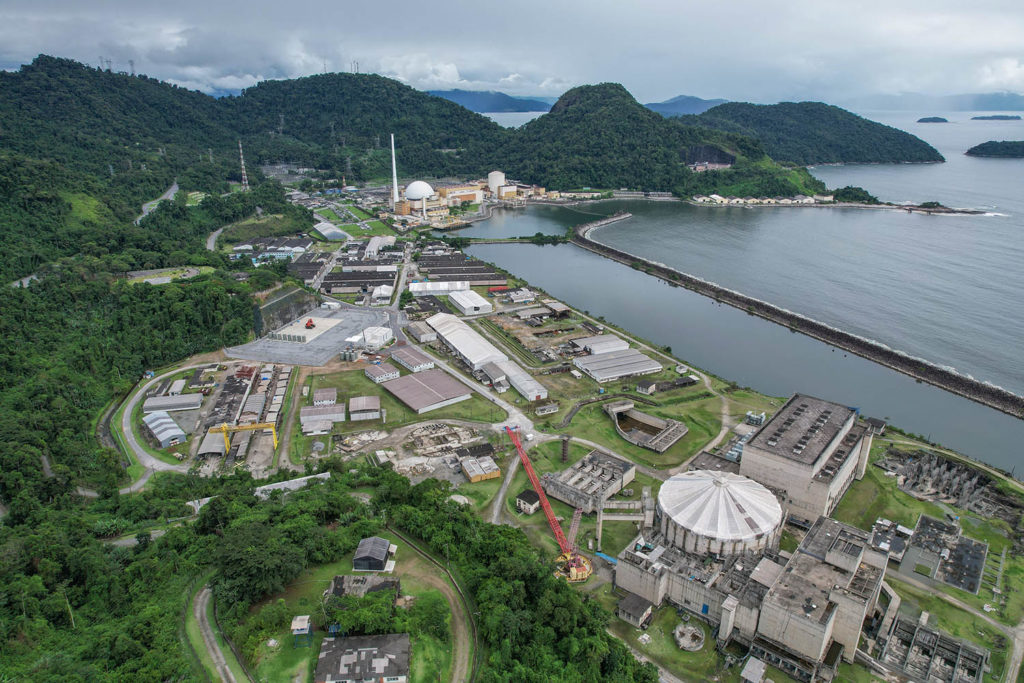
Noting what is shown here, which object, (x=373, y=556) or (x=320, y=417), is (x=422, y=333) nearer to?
(x=320, y=417)

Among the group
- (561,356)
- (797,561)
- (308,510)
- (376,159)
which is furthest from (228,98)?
(797,561)

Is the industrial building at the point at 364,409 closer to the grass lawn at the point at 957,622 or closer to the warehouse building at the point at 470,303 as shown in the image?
the warehouse building at the point at 470,303

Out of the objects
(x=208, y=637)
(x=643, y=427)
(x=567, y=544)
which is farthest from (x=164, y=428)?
(x=643, y=427)

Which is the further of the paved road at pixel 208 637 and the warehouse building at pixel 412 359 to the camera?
the warehouse building at pixel 412 359

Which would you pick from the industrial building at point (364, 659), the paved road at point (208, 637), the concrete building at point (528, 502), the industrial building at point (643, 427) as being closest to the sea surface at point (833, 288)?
the industrial building at point (643, 427)

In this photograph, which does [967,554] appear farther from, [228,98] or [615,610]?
[228,98]

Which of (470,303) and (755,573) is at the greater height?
(470,303)
